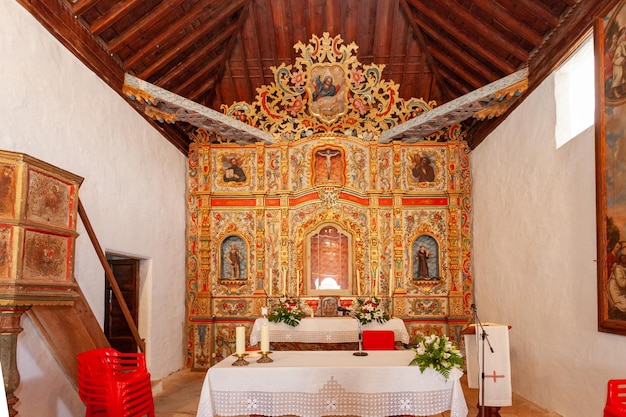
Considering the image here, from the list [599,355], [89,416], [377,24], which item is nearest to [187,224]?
[377,24]

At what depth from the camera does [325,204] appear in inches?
467

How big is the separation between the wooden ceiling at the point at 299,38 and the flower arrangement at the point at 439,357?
164 inches

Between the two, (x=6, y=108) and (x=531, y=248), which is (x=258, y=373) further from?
(x=531, y=248)

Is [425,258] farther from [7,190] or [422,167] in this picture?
[7,190]

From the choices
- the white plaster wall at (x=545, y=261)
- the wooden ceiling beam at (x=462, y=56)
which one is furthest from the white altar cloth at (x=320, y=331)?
the wooden ceiling beam at (x=462, y=56)

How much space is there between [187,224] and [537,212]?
23.3 ft

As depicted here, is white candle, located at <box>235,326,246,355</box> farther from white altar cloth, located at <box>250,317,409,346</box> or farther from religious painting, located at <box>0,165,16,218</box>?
white altar cloth, located at <box>250,317,409,346</box>

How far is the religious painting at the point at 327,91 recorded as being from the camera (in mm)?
11633

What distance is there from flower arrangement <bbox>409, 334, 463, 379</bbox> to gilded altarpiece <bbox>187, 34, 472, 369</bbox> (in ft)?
19.5

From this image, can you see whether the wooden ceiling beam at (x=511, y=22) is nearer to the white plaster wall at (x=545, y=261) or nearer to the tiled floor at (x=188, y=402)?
the white plaster wall at (x=545, y=261)

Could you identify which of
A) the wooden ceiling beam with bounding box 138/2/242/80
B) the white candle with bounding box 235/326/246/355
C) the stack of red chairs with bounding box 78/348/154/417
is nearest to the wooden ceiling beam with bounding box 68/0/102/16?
the wooden ceiling beam with bounding box 138/2/242/80

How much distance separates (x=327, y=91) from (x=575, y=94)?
5.58 m

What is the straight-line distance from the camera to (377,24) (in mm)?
10758

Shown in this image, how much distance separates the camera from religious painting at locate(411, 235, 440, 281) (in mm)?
11648
